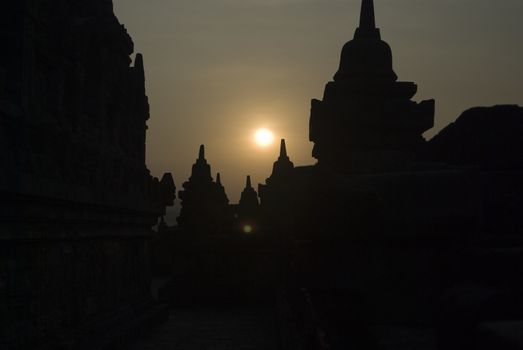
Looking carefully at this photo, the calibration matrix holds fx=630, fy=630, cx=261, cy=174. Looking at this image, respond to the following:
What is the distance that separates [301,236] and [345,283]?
0.37 meters

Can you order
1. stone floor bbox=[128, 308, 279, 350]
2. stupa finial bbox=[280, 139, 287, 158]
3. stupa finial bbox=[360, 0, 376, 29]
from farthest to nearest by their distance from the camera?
stupa finial bbox=[280, 139, 287, 158] < stone floor bbox=[128, 308, 279, 350] < stupa finial bbox=[360, 0, 376, 29]

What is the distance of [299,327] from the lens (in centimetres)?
502

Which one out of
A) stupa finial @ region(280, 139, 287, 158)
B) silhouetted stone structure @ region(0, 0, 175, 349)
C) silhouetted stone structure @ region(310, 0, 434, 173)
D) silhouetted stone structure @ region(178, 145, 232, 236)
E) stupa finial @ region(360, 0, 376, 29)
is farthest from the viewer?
stupa finial @ region(280, 139, 287, 158)

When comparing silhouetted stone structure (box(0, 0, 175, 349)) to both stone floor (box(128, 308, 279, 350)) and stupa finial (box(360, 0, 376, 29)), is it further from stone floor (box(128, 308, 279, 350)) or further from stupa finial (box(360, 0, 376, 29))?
stupa finial (box(360, 0, 376, 29))

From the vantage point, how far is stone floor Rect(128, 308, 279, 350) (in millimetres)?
9367

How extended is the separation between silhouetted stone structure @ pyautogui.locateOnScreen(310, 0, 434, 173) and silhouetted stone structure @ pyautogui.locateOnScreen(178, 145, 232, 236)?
14.7 meters

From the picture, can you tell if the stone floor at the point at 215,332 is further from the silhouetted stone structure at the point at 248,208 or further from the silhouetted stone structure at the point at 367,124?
the silhouetted stone structure at the point at 248,208

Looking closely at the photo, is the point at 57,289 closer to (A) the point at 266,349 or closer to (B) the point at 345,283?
(A) the point at 266,349

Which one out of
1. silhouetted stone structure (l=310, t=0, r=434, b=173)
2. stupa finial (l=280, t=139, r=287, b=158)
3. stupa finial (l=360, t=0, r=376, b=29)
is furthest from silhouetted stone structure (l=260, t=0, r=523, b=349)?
stupa finial (l=280, t=139, r=287, b=158)

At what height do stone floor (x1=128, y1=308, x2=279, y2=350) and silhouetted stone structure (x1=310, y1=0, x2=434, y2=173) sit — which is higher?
silhouetted stone structure (x1=310, y1=0, x2=434, y2=173)

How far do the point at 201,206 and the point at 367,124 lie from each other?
16079 millimetres

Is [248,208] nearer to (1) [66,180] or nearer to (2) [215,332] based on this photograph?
(2) [215,332]

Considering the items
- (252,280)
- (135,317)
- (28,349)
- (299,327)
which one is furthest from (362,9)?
(252,280)

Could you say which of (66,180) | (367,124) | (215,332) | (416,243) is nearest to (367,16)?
(367,124)
